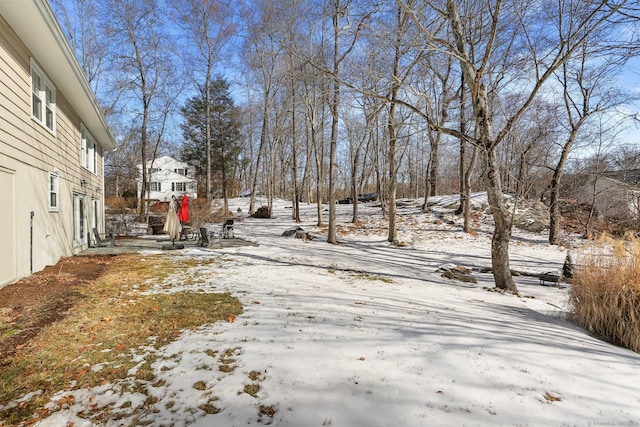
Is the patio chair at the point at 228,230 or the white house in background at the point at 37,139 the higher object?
the white house in background at the point at 37,139

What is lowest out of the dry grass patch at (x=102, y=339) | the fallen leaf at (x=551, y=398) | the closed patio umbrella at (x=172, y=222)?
the fallen leaf at (x=551, y=398)

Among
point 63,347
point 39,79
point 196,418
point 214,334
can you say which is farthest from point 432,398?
point 39,79

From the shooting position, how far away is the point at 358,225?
16797mm

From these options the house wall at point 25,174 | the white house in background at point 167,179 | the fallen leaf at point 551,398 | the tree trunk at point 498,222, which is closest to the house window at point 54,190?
the house wall at point 25,174

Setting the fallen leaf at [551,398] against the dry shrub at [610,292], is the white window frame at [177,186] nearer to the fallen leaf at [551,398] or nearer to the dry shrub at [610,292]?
the dry shrub at [610,292]

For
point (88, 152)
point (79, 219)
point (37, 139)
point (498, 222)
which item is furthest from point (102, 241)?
point (498, 222)

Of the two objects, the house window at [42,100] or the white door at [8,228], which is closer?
the white door at [8,228]

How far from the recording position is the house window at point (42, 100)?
6309 mm

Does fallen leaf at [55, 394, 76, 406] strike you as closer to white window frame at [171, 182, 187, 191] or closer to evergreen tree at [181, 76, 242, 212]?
evergreen tree at [181, 76, 242, 212]

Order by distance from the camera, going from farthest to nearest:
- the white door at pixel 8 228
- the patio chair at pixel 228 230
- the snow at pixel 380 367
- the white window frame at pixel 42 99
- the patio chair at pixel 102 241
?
the patio chair at pixel 228 230 < the patio chair at pixel 102 241 < the white window frame at pixel 42 99 < the white door at pixel 8 228 < the snow at pixel 380 367

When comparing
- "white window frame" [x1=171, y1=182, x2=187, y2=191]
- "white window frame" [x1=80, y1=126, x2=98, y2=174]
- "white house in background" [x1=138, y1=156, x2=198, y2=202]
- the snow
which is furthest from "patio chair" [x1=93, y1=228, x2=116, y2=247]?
"white window frame" [x1=171, y1=182, x2=187, y2=191]

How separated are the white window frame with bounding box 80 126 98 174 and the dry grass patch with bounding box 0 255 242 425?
6901 mm

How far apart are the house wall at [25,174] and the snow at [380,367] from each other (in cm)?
247

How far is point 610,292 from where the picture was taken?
418 cm
